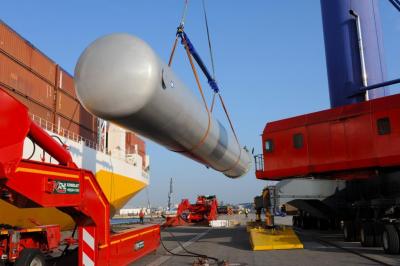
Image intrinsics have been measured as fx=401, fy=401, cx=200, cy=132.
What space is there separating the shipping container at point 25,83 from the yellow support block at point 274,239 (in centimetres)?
1159

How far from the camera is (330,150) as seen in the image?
12133 mm

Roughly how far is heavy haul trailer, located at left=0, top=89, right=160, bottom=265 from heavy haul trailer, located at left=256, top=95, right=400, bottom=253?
636 centimetres

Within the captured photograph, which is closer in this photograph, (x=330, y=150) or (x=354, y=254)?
(x=354, y=254)

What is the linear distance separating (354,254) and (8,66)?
1465cm

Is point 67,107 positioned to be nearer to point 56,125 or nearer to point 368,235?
point 56,125

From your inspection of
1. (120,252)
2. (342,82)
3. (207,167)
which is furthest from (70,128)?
(120,252)

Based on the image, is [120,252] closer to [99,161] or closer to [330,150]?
[330,150]

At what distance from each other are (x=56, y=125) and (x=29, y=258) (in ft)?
49.6

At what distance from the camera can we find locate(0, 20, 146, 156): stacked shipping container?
54.7ft

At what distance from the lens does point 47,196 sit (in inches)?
209

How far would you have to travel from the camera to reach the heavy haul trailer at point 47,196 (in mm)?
4719

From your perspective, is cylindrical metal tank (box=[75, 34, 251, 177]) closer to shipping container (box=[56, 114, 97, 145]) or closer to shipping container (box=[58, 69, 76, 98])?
shipping container (box=[56, 114, 97, 145])

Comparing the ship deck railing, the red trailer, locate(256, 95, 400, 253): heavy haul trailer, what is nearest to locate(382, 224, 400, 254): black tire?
locate(256, 95, 400, 253): heavy haul trailer

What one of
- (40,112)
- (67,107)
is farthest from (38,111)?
(67,107)
